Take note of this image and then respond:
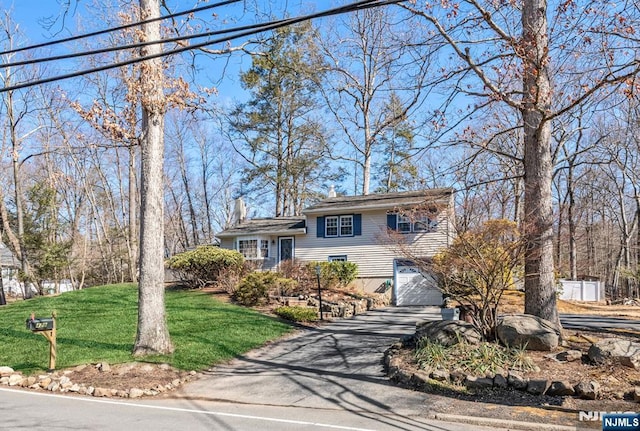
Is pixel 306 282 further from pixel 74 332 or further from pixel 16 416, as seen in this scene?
pixel 16 416

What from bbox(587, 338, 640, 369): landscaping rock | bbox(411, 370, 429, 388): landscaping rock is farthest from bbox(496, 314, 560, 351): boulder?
bbox(411, 370, 429, 388): landscaping rock

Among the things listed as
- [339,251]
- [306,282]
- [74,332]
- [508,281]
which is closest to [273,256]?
[339,251]

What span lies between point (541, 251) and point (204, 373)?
695cm

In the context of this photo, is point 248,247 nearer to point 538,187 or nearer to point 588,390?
point 538,187

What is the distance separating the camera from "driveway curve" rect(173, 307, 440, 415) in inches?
282

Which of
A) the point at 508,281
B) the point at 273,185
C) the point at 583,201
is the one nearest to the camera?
the point at 508,281

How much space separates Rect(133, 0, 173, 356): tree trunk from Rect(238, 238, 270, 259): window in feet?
51.8

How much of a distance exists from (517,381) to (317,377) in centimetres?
344

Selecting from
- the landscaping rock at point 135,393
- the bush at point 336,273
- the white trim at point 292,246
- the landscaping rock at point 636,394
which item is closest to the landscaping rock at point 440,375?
the landscaping rock at point 636,394

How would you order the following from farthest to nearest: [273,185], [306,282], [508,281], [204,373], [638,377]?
[273,185], [306,282], [204,373], [508,281], [638,377]

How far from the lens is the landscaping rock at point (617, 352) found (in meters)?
7.25

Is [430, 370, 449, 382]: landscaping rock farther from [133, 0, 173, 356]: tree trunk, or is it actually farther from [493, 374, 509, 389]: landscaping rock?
[133, 0, 173, 356]: tree trunk

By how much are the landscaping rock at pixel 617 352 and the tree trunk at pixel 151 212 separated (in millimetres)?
7917

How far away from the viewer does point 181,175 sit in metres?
41.1
